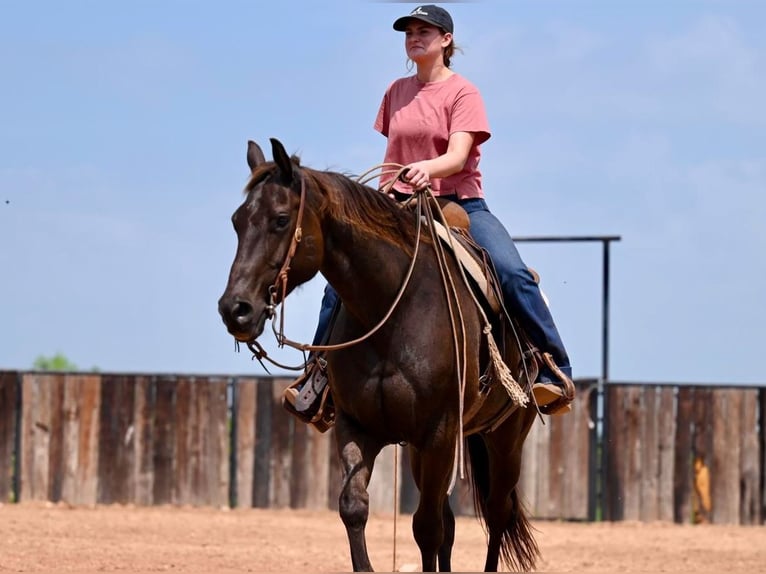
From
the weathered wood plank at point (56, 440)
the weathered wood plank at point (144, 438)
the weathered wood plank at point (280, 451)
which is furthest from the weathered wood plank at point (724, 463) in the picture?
the weathered wood plank at point (56, 440)

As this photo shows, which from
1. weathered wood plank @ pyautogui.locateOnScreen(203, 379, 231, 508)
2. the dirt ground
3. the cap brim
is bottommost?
the dirt ground

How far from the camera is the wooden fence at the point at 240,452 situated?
16797mm

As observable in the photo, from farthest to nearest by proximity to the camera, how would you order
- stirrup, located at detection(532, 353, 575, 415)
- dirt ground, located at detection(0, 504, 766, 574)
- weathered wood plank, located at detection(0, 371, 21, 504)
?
weathered wood plank, located at detection(0, 371, 21, 504) < dirt ground, located at detection(0, 504, 766, 574) < stirrup, located at detection(532, 353, 575, 415)

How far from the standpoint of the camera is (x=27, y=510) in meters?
16.3

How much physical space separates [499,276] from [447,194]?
0.62m

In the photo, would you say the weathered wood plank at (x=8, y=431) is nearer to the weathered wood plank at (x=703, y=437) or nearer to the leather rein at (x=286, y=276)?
the weathered wood plank at (x=703, y=437)

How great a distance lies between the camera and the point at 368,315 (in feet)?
21.2

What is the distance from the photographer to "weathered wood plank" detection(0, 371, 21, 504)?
17.2 m

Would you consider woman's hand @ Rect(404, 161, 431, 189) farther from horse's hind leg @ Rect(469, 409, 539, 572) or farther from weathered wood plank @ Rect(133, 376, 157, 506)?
weathered wood plank @ Rect(133, 376, 157, 506)

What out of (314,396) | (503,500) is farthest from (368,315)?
(503,500)

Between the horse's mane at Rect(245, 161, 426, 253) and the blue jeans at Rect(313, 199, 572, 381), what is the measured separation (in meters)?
0.65

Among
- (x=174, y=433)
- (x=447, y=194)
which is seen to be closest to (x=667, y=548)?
(x=174, y=433)

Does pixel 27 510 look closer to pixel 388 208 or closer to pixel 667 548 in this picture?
pixel 667 548

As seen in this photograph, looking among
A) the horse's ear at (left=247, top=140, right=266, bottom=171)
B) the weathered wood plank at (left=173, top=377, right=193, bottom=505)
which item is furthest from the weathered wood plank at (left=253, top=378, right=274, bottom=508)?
the horse's ear at (left=247, top=140, right=266, bottom=171)
